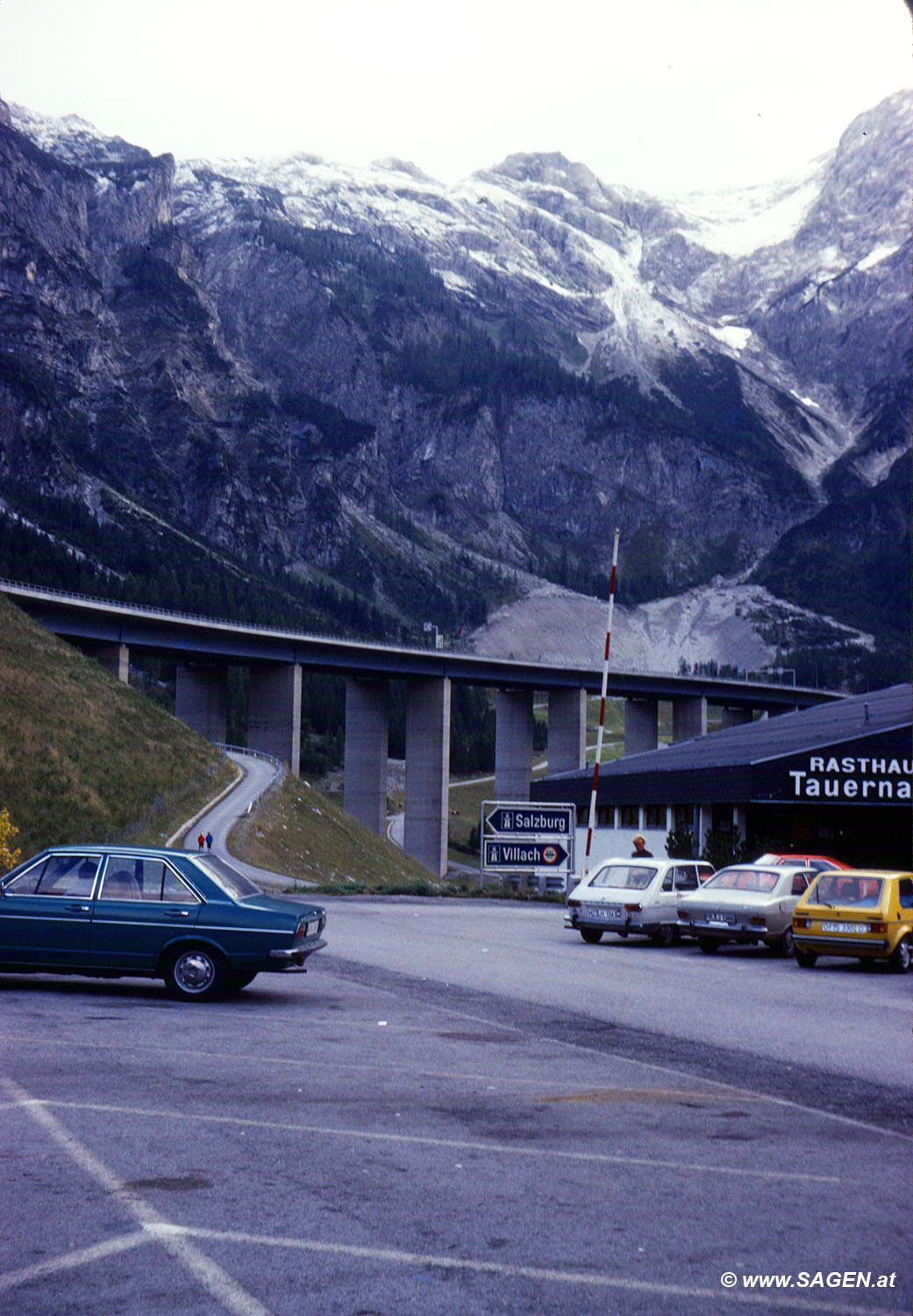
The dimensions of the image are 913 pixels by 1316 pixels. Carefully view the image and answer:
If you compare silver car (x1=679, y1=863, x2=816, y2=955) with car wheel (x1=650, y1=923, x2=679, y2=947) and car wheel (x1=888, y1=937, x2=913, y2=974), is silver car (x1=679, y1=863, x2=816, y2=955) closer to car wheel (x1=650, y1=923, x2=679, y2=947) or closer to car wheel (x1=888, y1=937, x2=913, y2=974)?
car wheel (x1=650, y1=923, x2=679, y2=947)

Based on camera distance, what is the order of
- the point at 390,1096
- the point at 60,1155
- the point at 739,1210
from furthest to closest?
the point at 390,1096, the point at 60,1155, the point at 739,1210

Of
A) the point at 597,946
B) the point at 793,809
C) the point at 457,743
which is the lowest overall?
the point at 597,946

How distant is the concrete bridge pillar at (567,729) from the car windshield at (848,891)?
10520 cm

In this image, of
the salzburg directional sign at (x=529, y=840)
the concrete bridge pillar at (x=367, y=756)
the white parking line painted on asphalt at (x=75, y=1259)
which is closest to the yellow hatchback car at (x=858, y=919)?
the white parking line painted on asphalt at (x=75, y=1259)

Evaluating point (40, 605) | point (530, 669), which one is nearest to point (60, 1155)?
point (40, 605)

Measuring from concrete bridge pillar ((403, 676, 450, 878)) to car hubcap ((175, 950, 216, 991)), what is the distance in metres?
96.1

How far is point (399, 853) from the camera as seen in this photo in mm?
82750

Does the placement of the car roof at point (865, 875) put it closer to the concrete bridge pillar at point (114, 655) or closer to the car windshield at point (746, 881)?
the car windshield at point (746, 881)

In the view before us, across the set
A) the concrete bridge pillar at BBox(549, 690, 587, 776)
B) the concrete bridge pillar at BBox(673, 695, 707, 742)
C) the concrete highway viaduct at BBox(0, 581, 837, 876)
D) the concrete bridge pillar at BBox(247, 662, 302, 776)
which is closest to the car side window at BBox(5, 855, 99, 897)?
the concrete highway viaduct at BBox(0, 581, 837, 876)

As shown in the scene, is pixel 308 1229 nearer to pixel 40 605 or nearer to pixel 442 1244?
pixel 442 1244

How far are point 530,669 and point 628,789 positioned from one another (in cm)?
6692

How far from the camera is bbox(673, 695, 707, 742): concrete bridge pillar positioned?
136 metres

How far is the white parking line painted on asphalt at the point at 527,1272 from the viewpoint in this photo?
5184 mm

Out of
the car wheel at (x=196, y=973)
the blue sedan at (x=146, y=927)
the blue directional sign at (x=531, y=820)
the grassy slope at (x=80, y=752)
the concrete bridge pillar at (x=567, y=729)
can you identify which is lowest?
the car wheel at (x=196, y=973)
